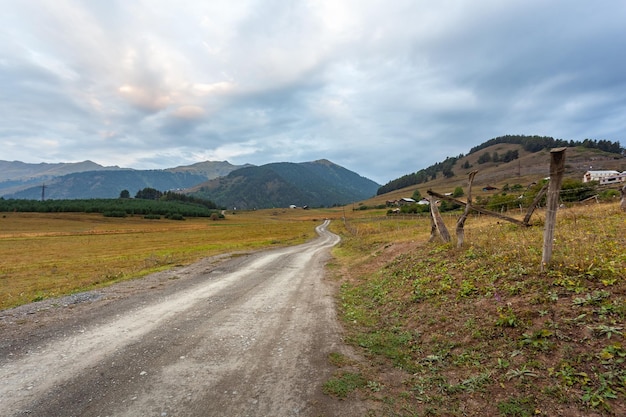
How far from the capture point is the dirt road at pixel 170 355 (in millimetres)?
5078

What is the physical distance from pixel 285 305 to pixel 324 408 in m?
6.78

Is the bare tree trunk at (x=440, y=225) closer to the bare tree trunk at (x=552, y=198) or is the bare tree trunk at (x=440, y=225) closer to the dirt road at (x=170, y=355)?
the dirt road at (x=170, y=355)

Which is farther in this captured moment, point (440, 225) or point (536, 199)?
point (440, 225)

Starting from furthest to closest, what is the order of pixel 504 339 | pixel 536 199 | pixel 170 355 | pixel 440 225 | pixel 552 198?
pixel 440 225 < pixel 536 199 < pixel 552 198 < pixel 170 355 < pixel 504 339

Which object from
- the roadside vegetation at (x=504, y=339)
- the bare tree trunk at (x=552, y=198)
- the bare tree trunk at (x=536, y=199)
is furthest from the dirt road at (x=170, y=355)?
the bare tree trunk at (x=536, y=199)

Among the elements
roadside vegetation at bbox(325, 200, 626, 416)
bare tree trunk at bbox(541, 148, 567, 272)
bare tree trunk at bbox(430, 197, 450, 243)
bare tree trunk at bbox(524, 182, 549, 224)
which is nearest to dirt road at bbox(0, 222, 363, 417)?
roadside vegetation at bbox(325, 200, 626, 416)

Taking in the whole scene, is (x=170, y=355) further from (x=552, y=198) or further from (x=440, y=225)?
(x=440, y=225)

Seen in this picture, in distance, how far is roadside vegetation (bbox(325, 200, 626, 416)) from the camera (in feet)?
15.1

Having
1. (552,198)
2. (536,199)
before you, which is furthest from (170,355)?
(536,199)

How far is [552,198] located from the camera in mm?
7793

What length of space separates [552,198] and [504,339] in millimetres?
4134

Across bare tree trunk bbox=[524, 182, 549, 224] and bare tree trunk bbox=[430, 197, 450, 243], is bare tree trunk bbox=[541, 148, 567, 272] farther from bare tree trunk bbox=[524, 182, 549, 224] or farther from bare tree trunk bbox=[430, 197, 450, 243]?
bare tree trunk bbox=[430, 197, 450, 243]

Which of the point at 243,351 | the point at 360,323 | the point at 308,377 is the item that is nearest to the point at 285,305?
the point at 360,323

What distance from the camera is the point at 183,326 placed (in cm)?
899
